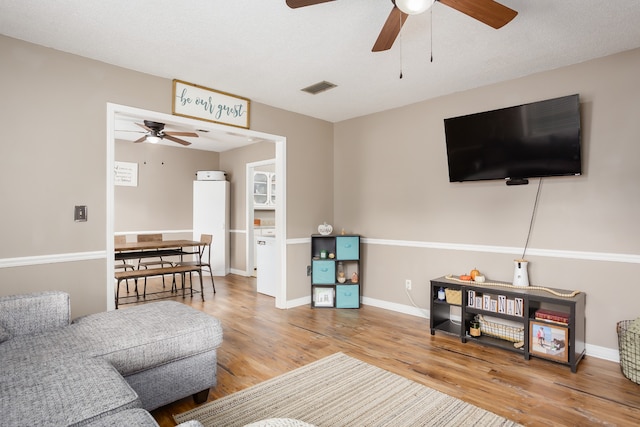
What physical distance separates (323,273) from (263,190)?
11.5ft

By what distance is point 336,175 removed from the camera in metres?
5.07

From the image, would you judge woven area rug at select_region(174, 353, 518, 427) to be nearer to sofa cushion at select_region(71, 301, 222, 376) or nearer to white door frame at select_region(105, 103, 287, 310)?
sofa cushion at select_region(71, 301, 222, 376)

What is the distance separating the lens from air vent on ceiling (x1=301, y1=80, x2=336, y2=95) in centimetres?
356

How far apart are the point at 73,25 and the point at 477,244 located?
4000mm

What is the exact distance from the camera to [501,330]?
10.8ft

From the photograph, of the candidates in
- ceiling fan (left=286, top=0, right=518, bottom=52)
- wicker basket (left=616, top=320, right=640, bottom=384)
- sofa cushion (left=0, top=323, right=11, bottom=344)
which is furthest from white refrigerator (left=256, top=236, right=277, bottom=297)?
wicker basket (left=616, top=320, right=640, bottom=384)

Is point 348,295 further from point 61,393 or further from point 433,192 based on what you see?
point 61,393

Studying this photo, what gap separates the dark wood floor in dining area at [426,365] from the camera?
2207 millimetres

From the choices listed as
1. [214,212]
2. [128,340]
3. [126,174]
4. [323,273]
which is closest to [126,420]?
[128,340]

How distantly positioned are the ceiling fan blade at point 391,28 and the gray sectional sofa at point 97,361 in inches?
83.6

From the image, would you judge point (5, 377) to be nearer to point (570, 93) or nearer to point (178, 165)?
point (570, 93)

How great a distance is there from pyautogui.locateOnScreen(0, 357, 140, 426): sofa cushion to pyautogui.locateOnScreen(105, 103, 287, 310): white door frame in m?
1.54

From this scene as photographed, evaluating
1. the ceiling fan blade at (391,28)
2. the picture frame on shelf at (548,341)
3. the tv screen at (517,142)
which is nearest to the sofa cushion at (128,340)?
the ceiling fan blade at (391,28)

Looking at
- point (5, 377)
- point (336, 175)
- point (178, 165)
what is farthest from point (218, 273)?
point (5, 377)
